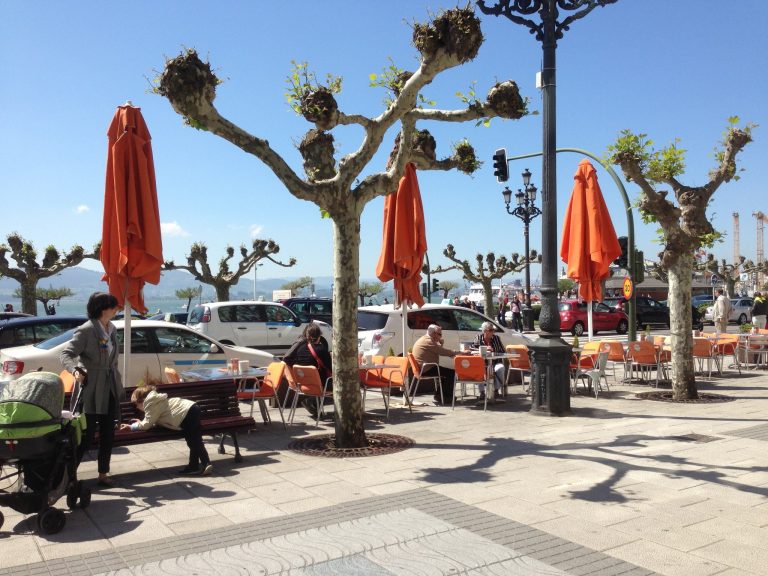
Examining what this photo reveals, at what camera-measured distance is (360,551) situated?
181 inches

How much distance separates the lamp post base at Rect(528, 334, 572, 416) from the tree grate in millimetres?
2499

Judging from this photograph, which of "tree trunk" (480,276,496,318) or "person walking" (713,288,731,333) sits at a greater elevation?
"tree trunk" (480,276,496,318)

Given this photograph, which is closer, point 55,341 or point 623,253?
point 55,341

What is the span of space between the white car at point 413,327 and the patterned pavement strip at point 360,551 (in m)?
7.41

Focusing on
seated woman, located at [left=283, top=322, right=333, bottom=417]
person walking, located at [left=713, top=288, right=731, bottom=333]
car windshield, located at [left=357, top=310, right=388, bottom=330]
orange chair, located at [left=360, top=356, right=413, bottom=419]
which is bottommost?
orange chair, located at [left=360, top=356, right=413, bottom=419]

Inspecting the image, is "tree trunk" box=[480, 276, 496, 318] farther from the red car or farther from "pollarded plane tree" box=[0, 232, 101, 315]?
"pollarded plane tree" box=[0, 232, 101, 315]

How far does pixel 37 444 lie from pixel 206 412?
243 centimetres

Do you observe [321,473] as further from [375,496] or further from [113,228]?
[113,228]

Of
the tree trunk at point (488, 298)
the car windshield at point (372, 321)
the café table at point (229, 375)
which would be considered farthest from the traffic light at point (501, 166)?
the tree trunk at point (488, 298)

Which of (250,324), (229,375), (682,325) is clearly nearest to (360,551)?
(229,375)

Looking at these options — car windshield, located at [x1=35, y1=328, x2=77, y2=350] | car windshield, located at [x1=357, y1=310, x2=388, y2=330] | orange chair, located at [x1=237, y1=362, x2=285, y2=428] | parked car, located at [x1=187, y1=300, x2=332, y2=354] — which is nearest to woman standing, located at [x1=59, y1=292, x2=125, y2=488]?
orange chair, located at [x1=237, y1=362, x2=285, y2=428]

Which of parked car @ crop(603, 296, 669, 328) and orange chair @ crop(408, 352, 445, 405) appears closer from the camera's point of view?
orange chair @ crop(408, 352, 445, 405)

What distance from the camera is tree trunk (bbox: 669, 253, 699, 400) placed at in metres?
10.8

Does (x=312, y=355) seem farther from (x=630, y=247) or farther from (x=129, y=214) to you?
(x=630, y=247)
